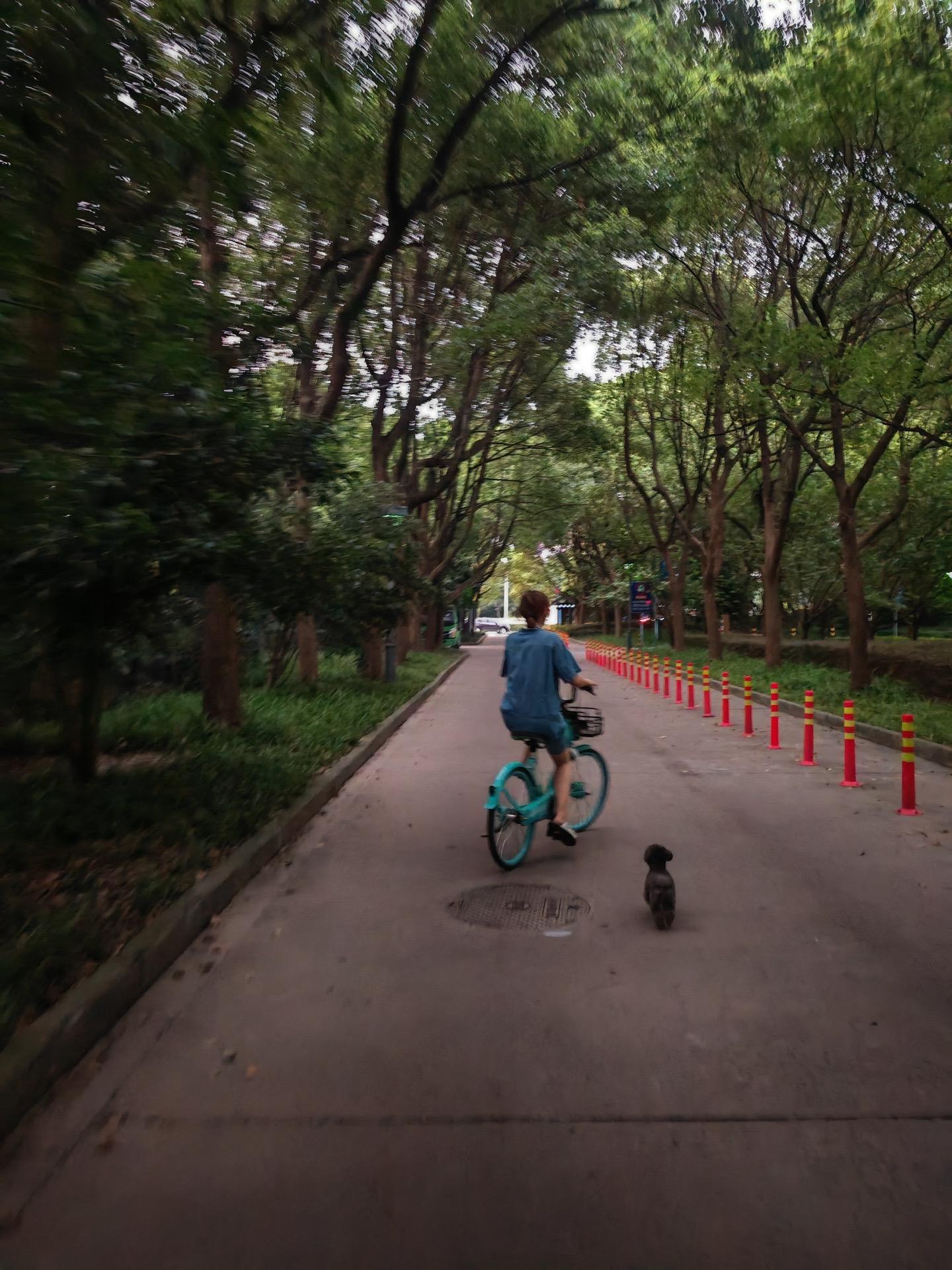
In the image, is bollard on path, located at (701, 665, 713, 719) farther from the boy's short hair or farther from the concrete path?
the boy's short hair

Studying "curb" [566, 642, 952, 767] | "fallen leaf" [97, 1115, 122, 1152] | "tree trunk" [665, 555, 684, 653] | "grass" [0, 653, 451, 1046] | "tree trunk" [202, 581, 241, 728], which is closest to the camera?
"fallen leaf" [97, 1115, 122, 1152]

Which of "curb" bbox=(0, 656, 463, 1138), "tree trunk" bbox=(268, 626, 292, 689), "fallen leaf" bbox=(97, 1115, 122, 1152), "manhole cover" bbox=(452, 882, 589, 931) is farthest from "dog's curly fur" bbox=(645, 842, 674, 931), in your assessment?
"tree trunk" bbox=(268, 626, 292, 689)

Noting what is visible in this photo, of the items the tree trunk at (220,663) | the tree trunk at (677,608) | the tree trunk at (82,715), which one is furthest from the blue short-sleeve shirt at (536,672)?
the tree trunk at (677,608)

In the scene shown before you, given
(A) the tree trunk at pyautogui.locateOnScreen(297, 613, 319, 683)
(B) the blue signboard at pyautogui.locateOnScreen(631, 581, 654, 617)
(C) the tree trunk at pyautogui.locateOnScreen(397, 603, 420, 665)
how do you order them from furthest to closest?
(B) the blue signboard at pyautogui.locateOnScreen(631, 581, 654, 617)
(C) the tree trunk at pyautogui.locateOnScreen(397, 603, 420, 665)
(A) the tree trunk at pyautogui.locateOnScreen(297, 613, 319, 683)

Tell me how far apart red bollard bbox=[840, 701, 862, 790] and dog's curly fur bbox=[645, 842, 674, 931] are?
4.78m

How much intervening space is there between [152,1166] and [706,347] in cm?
1876

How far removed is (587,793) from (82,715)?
4.00 metres

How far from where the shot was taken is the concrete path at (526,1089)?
104 inches

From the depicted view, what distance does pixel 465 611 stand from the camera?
6500 centimetres

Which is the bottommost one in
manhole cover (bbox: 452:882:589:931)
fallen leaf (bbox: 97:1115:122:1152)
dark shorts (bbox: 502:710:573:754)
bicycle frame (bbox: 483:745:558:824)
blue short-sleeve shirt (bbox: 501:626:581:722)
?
fallen leaf (bbox: 97:1115:122:1152)

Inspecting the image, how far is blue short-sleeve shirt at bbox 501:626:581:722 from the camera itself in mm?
6543

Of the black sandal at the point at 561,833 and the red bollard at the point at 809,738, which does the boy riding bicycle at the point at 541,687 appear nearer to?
the black sandal at the point at 561,833

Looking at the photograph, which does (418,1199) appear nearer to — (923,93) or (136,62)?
(136,62)

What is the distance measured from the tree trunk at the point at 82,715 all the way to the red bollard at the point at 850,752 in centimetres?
672
